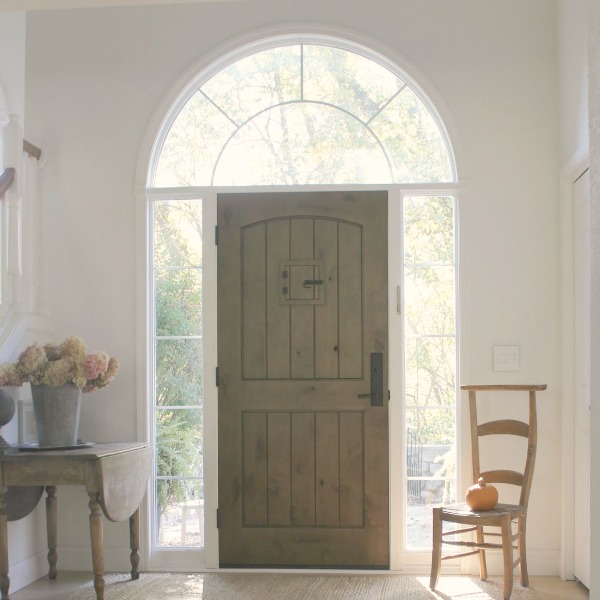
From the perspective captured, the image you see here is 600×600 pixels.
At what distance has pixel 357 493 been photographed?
4.60 m

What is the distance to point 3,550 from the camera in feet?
12.8

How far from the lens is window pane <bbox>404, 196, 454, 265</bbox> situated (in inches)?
184

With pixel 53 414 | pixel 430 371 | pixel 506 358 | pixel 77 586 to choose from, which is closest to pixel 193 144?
pixel 53 414

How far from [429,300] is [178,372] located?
1.40m

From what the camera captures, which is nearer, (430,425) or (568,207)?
(568,207)

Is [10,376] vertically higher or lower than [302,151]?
lower

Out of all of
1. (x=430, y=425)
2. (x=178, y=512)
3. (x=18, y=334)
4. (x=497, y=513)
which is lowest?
(x=178, y=512)

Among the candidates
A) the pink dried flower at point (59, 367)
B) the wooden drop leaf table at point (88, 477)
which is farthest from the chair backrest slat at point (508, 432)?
the pink dried flower at point (59, 367)

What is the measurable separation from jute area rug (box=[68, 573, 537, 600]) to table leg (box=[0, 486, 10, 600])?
0.34 m

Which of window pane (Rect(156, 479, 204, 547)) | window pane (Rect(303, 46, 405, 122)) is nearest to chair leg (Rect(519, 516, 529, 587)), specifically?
window pane (Rect(156, 479, 204, 547))

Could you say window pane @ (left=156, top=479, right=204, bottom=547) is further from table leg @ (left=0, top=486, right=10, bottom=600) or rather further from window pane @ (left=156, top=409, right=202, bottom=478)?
table leg @ (left=0, top=486, right=10, bottom=600)

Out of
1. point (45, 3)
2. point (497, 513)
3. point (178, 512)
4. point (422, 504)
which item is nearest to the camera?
point (45, 3)

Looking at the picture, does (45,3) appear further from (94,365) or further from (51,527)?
(51,527)

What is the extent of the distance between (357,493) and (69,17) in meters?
3.00
